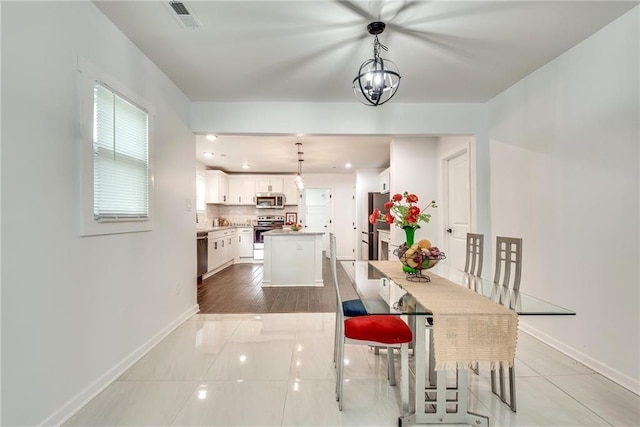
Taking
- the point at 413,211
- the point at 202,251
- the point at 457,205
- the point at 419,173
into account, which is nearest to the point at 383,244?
the point at 419,173

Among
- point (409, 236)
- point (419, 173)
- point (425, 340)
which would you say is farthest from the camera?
point (419, 173)

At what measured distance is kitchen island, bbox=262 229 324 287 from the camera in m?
4.83

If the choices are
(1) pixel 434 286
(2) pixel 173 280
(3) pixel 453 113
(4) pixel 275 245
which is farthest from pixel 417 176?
(2) pixel 173 280

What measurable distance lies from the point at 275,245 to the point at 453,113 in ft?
10.6

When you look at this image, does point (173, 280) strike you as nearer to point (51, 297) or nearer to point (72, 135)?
point (51, 297)

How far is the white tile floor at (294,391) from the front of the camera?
5.51ft

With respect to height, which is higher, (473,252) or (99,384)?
(473,252)

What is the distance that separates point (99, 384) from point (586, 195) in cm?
379

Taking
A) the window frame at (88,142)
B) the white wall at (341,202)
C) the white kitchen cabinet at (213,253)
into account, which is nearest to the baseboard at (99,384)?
the window frame at (88,142)

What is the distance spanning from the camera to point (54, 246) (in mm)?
1598

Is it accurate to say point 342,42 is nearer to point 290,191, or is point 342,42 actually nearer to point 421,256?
point 421,256

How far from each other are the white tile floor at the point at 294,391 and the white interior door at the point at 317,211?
5879mm

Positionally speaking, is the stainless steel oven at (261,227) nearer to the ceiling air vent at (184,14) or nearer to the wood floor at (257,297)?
the wood floor at (257,297)

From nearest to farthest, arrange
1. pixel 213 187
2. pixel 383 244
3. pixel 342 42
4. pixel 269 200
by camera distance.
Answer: pixel 342 42 → pixel 383 244 → pixel 213 187 → pixel 269 200
